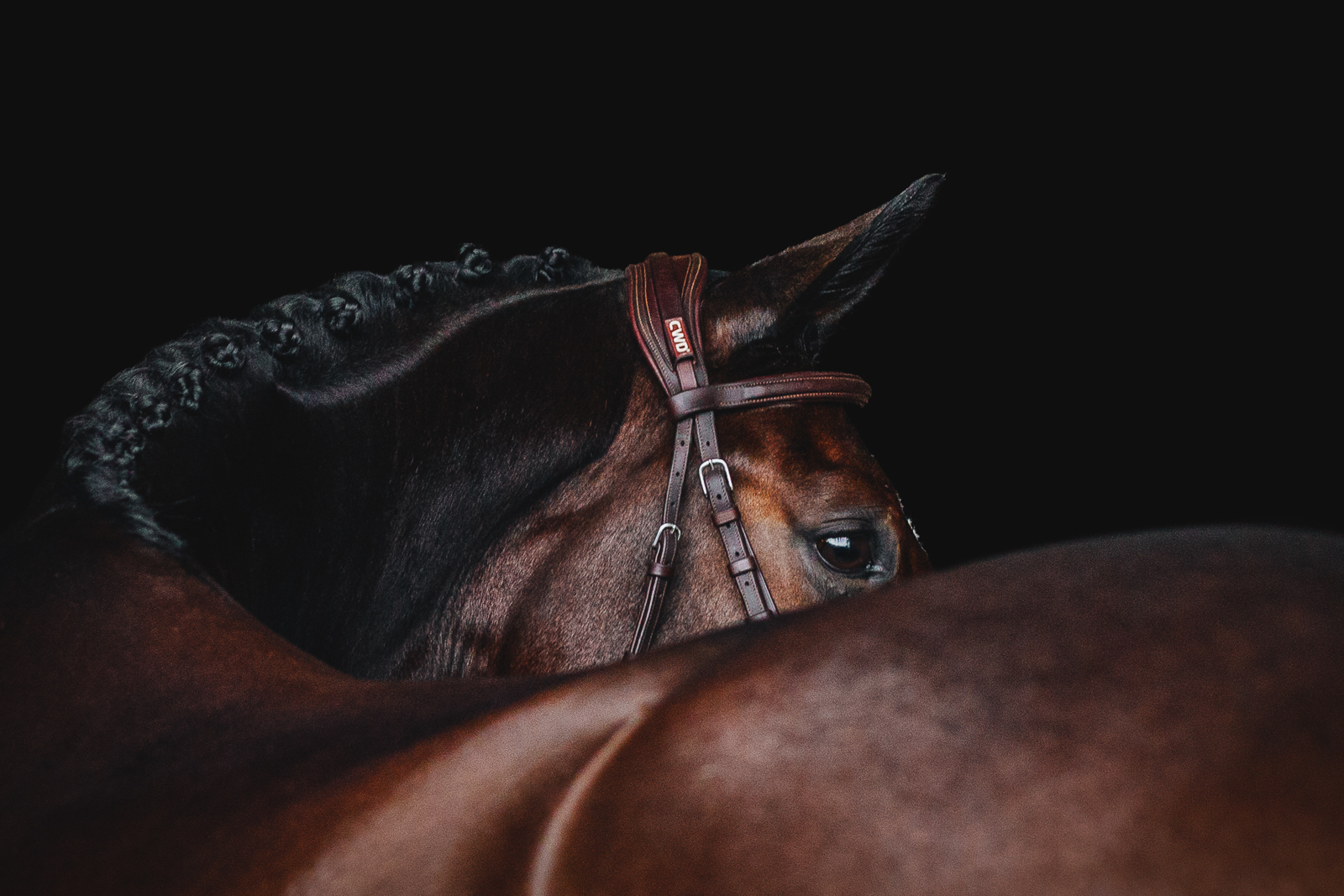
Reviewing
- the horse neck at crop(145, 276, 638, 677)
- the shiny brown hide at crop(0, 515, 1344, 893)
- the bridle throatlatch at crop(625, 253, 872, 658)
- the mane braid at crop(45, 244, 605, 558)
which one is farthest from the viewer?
the bridle throatlatch at crop(625, 253, 872, 658)

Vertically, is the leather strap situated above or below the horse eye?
above

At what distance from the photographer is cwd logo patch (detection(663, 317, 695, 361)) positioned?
4.63ft

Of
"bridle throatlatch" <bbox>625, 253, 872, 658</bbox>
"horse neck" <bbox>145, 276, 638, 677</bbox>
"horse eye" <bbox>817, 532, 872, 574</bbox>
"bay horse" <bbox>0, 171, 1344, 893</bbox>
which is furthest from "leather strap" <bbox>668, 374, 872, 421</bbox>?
"bay horse" <bbox>0, 171, 1344, 893</bbox>

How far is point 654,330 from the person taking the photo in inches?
56.1

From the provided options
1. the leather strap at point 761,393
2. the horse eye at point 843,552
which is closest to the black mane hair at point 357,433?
the leather strap at point 761,393

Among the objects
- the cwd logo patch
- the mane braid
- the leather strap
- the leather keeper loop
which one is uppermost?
the mane braid

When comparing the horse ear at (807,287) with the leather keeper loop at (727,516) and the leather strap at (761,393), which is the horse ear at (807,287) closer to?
the leather strap at (761,393)

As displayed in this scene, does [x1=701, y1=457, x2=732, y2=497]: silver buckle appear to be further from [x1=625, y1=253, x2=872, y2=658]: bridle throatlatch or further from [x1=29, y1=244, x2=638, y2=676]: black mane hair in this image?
[x1=29, y1=244, x2=638, y2=676]: black mane hair

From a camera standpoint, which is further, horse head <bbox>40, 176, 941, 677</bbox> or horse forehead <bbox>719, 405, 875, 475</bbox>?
horse forehead <bbox>719, 405, 875, 475</bbox>

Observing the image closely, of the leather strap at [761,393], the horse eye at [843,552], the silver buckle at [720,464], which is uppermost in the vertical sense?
the leather strap at [761,393]

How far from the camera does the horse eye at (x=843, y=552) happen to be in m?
1.36

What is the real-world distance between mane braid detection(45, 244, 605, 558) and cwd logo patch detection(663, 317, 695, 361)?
173 mm

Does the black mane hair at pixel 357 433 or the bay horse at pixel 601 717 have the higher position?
the black mane hair at pixel 357 433

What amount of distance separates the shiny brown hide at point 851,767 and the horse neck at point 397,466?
42 centimetres
